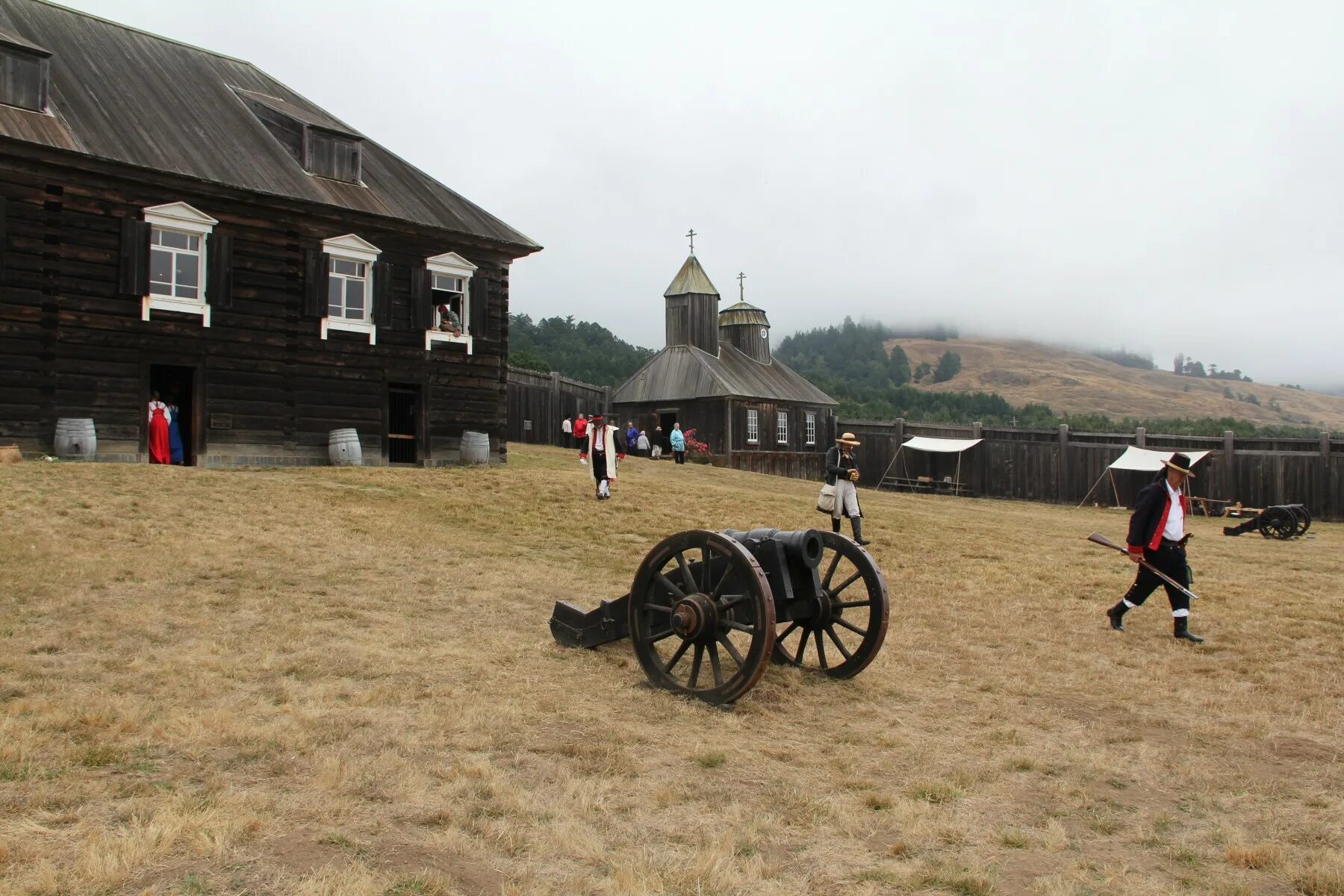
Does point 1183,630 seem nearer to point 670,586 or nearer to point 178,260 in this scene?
point 670,586

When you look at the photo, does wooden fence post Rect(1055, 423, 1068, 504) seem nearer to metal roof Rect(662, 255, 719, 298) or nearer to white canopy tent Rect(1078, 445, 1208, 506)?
white canopy tent Rect(1078, 445, 1208, 506)

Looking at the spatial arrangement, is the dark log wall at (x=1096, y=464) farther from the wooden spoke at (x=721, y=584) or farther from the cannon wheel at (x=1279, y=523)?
the wooden spoke at (x=721, y=584)

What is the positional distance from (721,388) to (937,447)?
781 centimetres

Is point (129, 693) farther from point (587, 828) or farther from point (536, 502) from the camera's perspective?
point (536, 502)

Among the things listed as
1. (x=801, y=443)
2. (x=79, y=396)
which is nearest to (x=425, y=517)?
(x=79, y=396)

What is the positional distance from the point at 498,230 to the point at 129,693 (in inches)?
693

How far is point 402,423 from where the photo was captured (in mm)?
22906

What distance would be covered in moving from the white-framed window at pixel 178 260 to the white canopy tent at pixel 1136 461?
24.3m

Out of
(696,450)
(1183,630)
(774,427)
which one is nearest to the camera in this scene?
(1183,630)

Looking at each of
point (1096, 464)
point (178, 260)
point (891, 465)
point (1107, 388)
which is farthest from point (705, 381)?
point (1107, 388)

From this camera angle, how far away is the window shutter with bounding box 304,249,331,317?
1947cm

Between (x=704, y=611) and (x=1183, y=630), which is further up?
(x=704, y=611)

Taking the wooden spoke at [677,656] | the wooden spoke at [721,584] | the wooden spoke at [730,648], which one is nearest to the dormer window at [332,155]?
the wooden spoke at [677,656]

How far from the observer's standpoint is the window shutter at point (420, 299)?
2102 cm
